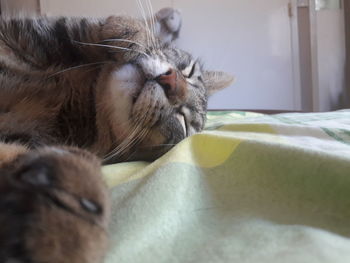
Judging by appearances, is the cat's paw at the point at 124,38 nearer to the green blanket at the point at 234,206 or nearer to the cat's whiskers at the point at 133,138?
the cat's whiskers at the point at 133,138

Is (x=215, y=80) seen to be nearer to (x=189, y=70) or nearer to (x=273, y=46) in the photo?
(x=189, y=70)

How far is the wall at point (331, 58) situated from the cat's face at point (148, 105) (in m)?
2.53

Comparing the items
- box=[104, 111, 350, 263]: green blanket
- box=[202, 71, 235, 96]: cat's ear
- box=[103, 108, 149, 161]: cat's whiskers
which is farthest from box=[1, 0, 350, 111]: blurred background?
box=[104, 111, 350, 263]: green blanket

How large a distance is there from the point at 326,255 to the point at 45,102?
691 mm

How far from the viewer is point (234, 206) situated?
1.86 ft

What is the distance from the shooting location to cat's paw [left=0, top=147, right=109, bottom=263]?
0.34 metres

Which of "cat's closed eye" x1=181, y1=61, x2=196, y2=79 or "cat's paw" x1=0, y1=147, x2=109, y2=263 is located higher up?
"cat's closed eye" x1=181, y1=61, x2=196, y2=79

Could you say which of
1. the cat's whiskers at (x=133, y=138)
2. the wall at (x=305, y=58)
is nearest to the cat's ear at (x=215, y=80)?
the cat's whiskers at (x=133, y=138)

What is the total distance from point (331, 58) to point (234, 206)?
306 cm

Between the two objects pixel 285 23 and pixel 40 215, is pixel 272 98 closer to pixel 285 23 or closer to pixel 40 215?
pixel 285 23

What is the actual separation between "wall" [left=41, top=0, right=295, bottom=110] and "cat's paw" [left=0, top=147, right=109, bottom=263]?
2.81 m

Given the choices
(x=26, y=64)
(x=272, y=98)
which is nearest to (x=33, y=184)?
(x=26, y=64)

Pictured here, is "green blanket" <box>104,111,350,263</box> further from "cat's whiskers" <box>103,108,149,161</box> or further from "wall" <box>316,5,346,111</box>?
"wall" <box>316,5,346,111</box>

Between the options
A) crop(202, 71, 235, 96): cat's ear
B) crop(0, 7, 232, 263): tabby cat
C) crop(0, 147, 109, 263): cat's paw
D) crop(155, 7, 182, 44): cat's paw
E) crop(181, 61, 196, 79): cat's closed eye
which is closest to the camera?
crop(0, 147, 109, 263): cat's paw
